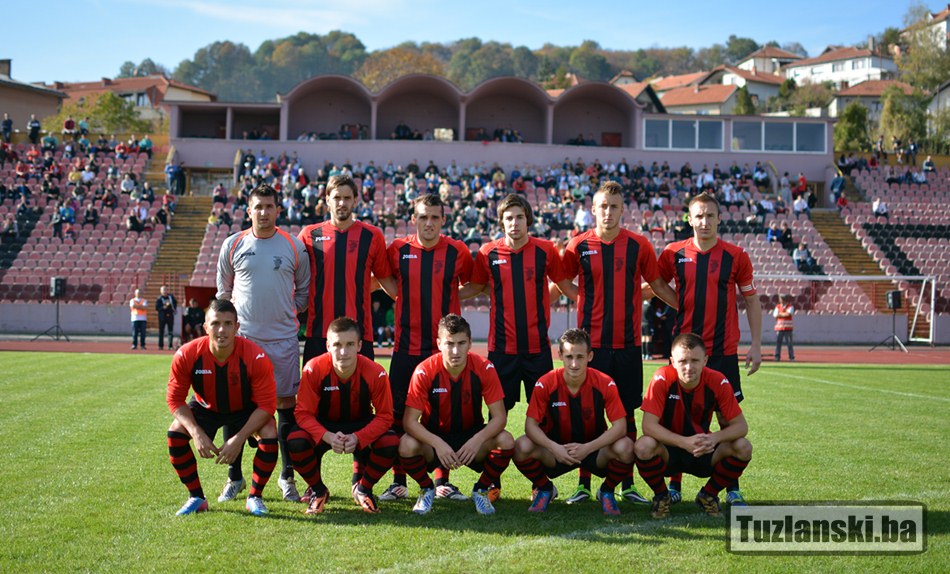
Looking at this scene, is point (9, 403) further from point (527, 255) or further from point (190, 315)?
point (190, 315)

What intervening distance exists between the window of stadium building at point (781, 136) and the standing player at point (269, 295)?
111 feet

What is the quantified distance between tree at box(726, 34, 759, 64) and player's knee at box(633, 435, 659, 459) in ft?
428

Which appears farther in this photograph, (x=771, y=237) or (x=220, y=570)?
(x=771, y=237)

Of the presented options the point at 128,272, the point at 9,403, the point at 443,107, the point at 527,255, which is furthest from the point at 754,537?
the point at 443,107

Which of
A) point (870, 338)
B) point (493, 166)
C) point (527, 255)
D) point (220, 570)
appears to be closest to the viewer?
point (220, 570)

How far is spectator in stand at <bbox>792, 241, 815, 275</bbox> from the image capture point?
27906 millimetres

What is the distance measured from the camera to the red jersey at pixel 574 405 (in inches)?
227

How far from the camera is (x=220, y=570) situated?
430 centimetres

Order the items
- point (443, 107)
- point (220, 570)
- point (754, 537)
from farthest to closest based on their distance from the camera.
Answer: point (443, 107) < point (754, 537) < point (220, 570)

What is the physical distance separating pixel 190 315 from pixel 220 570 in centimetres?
1646

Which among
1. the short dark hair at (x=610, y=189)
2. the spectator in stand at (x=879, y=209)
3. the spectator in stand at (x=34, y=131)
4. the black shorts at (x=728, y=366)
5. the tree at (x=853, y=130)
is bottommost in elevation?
the black shorts at (x=728, y=366)

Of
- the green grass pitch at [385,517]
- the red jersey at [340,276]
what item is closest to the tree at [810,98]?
the green grass pitch at [385,517]

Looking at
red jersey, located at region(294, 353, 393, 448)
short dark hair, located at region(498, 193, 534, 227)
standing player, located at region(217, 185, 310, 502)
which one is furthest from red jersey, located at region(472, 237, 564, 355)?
standing player, located at region(217, 185, 310, 502)

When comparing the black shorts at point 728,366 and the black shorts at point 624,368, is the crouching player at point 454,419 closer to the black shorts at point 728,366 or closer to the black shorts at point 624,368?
the black shorts at point 624,368
